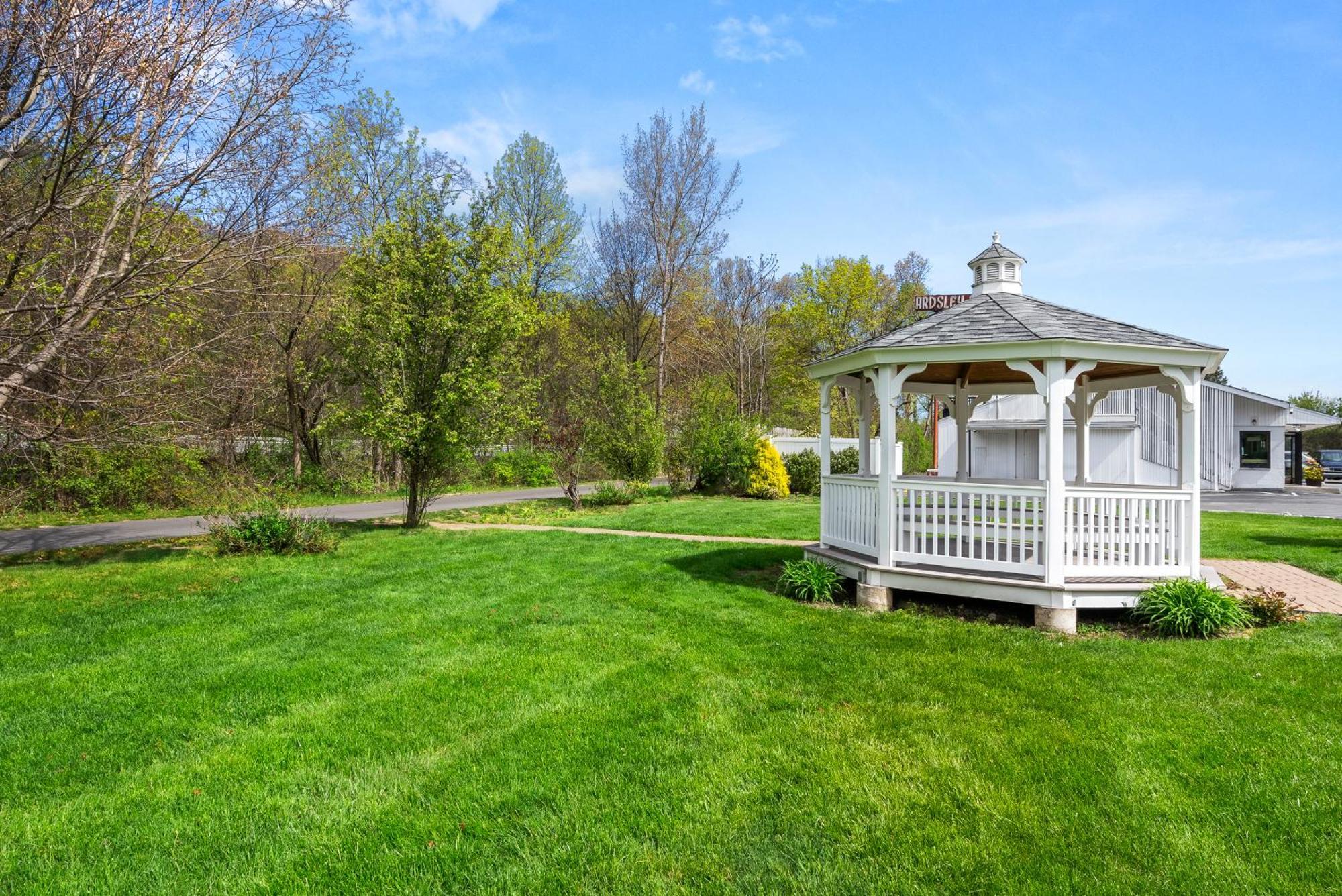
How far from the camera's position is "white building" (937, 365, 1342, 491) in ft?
78.5

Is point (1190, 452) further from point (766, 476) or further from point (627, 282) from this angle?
point (627, 282)

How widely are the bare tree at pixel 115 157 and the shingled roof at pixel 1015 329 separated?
663 cm

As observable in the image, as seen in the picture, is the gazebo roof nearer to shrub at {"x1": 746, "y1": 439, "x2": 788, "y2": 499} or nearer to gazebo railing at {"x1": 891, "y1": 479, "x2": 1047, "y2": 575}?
gazebo railing at {"x1": 891, "y1": 479, "x2": 1047, "y2": 575}

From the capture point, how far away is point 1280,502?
68.3 ft

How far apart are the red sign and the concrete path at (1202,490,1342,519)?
12.3 m

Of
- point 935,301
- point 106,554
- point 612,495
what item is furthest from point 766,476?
point 106,554

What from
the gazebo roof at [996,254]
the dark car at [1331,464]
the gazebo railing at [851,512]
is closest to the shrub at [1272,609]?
the gazebo railing at [851,512]

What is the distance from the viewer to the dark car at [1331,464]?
3425 centimetres

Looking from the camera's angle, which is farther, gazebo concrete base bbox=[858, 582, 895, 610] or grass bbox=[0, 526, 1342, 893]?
gazebo concrete base bbox=[858, 582, 895, 610]

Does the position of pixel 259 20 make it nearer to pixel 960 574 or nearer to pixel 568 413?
pixel 960 574

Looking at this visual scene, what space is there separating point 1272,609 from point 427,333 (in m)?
12.6

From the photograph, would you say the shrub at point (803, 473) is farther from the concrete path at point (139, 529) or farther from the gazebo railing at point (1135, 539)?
the gazebo railing at point (1135, 539)

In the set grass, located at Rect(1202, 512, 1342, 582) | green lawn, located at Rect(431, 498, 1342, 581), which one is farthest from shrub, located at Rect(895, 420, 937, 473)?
grass, located at Rect(1202, 512, 1342, 582)

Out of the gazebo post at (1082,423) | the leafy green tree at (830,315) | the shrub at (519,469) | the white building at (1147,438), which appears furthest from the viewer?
the leafy green tree at (830,315)
